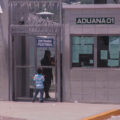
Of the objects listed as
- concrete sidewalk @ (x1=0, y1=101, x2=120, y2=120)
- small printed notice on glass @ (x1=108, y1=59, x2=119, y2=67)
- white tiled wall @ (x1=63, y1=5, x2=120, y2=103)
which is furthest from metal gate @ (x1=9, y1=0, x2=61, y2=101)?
small printed notice on glass @ (x1=108, y1=59, x2=119, y2=67)

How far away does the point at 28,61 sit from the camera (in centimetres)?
1591

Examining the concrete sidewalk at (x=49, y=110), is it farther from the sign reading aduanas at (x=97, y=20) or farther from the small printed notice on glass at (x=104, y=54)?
the sign reading aduanas at (x=97, y=20)

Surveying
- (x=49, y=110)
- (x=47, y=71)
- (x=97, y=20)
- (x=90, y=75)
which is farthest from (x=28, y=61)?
(x=97, y=20)

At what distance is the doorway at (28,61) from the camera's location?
1548cm

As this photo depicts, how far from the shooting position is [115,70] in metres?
14.9

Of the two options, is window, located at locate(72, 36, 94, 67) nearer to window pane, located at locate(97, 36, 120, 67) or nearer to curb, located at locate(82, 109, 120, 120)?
window pane, located at locate(97, 36, 120, 67)

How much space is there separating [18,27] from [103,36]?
3.12m

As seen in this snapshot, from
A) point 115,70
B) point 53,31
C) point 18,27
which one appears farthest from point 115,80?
point 18,27

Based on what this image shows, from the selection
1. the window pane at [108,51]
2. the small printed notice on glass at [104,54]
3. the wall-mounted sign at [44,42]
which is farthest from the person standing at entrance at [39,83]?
the small printed notice on glass at [104,54]

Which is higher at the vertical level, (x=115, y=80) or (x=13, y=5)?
(x=13, y=5)

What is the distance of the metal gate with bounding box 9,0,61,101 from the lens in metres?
15.4

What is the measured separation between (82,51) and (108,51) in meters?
0.93

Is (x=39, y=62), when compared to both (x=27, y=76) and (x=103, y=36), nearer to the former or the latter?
(x=27, y=76)

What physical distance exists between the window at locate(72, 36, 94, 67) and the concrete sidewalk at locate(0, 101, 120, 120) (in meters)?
1.48
